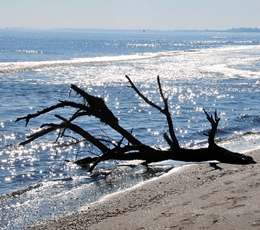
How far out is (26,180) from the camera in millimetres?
12359

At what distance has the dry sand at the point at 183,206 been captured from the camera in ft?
22.5

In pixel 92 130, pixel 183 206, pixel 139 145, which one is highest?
pixel 183 206

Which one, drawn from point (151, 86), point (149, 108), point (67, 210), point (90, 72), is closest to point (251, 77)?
point (151, 86)

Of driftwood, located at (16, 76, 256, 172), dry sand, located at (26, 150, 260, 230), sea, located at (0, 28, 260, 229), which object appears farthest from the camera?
driftwood, located at (16, 76, 256, 172)

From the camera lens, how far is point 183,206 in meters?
7.80

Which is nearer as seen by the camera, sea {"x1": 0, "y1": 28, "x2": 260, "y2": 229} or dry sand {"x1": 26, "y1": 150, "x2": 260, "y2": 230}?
dry sand {"x1": 26, "y1": 150, "x2": 260, "y2": 230}

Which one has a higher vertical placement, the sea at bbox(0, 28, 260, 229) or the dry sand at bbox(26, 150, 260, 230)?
the dry sand at bbox(26, 150, 260, 230)

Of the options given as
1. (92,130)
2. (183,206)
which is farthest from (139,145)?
(92,130)

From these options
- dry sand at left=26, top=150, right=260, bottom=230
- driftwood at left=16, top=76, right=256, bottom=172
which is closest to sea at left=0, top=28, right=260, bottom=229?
driftwood at left=16, top=76, right=256, bottom=172

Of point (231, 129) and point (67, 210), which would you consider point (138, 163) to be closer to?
point (67, 210)

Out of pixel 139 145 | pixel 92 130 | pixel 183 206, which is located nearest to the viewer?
pixel 183 206

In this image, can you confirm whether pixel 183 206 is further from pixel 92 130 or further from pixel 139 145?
pixel 92 130

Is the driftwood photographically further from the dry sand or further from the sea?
the dry sand

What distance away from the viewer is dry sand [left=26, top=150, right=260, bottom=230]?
6863 mm
